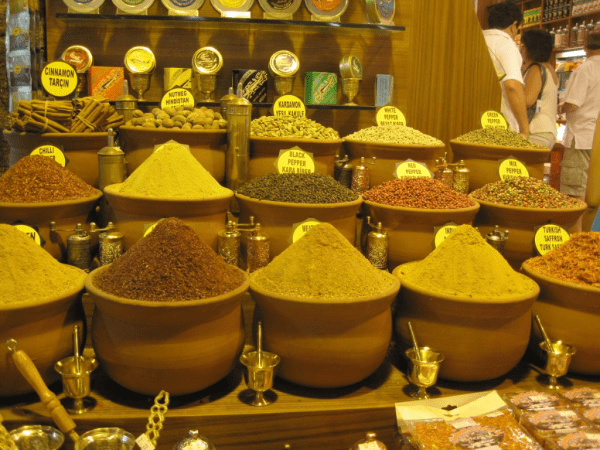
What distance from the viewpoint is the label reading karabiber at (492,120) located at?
2.53m

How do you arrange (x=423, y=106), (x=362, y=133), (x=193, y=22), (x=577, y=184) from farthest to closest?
(x=577, y=184) → (x=423, y=106) → (x=193, y=22) → (x=362, y=133)

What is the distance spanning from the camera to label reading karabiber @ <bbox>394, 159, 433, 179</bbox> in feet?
Answer: 6.60

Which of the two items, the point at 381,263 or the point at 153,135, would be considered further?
the point at 153,135

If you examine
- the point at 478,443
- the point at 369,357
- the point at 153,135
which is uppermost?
the point at 153,135

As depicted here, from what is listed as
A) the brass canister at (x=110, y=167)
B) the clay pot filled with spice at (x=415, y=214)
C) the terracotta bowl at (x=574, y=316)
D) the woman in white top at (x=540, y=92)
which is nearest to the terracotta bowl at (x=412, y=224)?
the clay pot filled with spice at (x=415, y=214)

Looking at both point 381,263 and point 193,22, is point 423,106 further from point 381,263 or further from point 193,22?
point 381,263

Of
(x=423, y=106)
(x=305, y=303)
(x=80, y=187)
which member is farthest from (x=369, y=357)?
(x=423, y=106)

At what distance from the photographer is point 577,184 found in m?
4.77

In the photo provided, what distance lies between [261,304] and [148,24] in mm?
1877

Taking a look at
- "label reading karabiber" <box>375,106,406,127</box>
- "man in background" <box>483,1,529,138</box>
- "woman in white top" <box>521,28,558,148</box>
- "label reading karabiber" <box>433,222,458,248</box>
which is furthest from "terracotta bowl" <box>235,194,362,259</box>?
"woman in white top" <box>521,28,558,148</box>

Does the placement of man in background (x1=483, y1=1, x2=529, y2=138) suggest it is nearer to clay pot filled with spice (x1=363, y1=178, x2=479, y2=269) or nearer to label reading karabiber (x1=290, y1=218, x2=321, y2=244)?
clay pot filled with spice (x1=363, y1=178, x2=479, y2=269)

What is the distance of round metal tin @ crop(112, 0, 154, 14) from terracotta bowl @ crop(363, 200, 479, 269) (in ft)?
5.04

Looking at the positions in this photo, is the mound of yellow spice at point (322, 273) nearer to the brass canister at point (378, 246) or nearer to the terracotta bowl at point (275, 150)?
the brass canister at point (378, 246)

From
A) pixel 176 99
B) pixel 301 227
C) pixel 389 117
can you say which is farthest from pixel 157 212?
pixel 389 117
